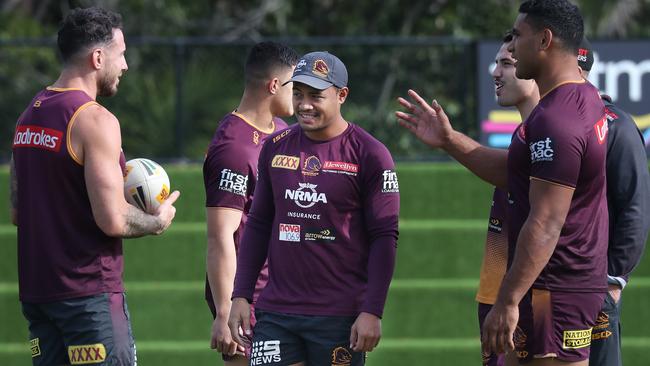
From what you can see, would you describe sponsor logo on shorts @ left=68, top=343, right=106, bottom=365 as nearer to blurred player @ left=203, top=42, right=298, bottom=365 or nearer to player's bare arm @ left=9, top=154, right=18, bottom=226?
player's bare arm @ left=9, top=154, right=18, bottom=226

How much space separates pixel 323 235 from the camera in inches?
198

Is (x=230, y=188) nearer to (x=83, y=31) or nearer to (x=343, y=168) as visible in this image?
(x=343, y=168)

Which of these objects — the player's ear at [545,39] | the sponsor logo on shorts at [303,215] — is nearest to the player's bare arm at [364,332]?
the sponsor logo on shorts at [303,215]

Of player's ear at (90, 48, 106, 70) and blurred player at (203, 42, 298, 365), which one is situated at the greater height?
player's ear at (90, 48, 106, 70)

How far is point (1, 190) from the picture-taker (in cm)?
1002

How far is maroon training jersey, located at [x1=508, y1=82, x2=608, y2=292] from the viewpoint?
4.49 m

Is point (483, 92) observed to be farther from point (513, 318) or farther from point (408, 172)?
point (513, 318)

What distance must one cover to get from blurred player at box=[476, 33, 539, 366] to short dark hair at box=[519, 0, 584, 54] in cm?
94

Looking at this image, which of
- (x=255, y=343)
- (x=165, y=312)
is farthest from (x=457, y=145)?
(x=165, y=312)

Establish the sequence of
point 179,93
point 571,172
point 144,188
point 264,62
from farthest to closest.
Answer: point 179,93
point 264,62
point 144,188
point 571,172

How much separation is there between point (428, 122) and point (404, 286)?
14.8ft

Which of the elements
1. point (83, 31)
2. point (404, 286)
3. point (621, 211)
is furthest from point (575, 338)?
point (404, 286)

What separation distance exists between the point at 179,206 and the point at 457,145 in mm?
5278

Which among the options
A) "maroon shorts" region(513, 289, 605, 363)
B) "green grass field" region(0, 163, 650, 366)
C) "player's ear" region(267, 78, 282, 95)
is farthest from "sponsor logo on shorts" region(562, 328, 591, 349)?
"green grass field" region(0, 163, 650, 366)
